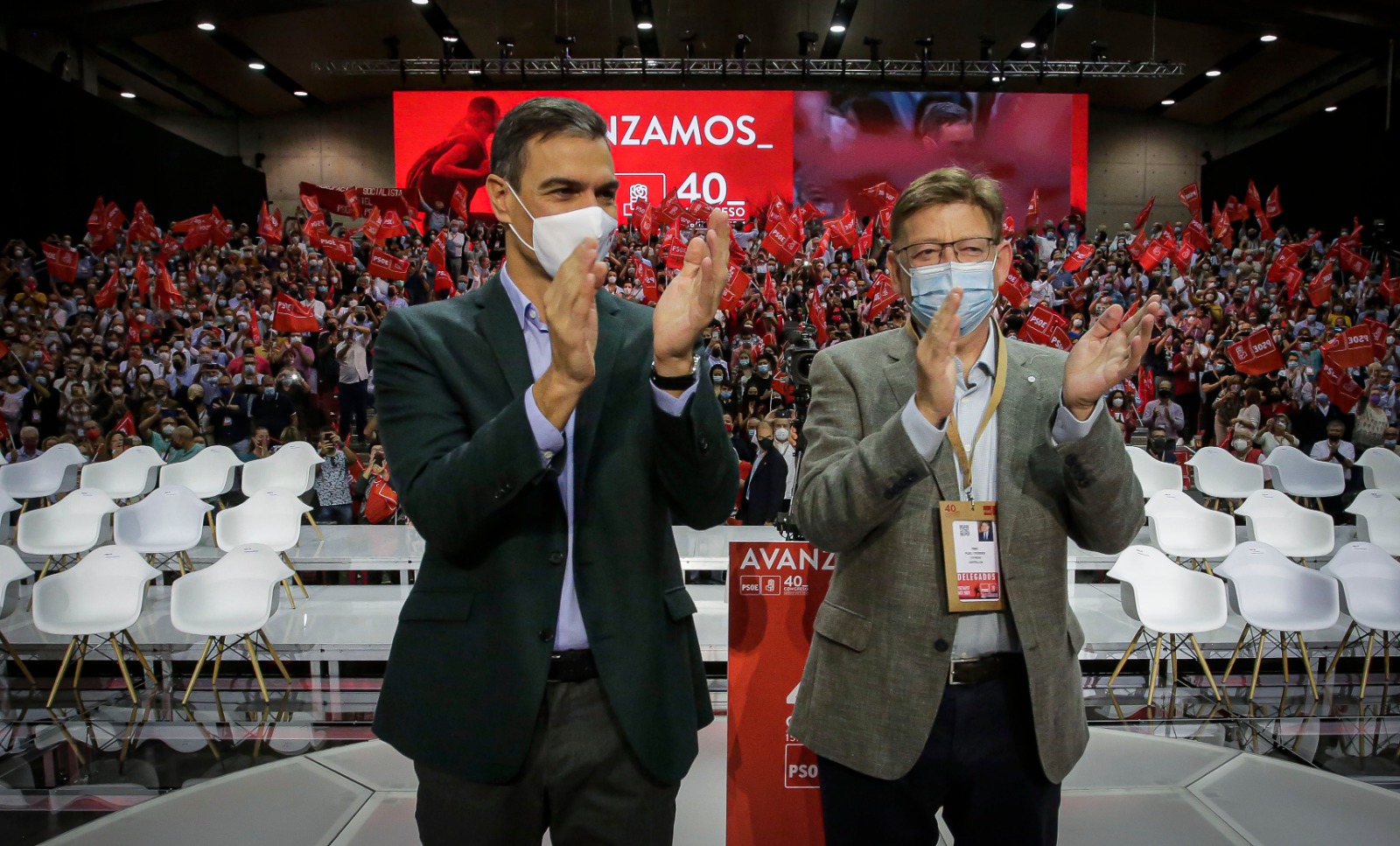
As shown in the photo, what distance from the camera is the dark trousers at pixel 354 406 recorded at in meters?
10.1

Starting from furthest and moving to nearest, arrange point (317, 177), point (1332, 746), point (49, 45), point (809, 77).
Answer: point (317, 177)
point (809, 77)
point (49, 45)
point (1332, 746)

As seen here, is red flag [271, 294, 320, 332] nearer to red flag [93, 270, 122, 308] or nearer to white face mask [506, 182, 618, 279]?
red flag [93, 270, 122, 308]

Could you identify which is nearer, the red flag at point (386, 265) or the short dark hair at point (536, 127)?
the short dark hair at point (536, 127)

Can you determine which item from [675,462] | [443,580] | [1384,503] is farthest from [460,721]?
[1384,503]

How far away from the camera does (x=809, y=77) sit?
19953 mm

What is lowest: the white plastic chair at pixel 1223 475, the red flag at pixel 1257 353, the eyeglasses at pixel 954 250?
the white plastic chair at pixel 1223 475

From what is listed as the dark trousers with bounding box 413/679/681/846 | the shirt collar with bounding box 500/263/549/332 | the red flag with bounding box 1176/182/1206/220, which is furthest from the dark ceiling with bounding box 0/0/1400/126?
the dark trousers with bounding box 413/679/681/846

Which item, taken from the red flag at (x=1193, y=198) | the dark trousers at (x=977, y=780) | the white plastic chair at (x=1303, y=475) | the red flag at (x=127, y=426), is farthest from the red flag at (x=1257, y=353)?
the red flag at (x=127, y=426)

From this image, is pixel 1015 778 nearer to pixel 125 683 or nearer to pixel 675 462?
pixel 675 462

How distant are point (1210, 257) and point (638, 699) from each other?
55.4 feet

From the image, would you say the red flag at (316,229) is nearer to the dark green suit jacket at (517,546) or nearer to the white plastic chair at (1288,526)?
the white plastic chair at (1288,526)

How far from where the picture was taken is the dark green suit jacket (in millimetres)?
1180

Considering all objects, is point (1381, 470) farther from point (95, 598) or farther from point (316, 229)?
point (316, 229)

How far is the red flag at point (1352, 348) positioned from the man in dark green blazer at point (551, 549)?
941 cm
